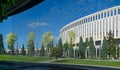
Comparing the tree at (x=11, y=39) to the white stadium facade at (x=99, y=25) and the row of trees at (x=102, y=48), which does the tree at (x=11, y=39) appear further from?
the white stadium facade at (x=99, y=25)

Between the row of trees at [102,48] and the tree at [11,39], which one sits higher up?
the tree at [11,39]

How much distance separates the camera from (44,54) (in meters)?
96.6

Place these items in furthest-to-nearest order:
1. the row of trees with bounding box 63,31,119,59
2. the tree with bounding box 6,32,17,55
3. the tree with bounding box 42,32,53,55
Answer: the tree with bounding box 42,32,53,55, the tree with bounding box 6,32,17,55, the row of trees with bounding box 63,31,119,59

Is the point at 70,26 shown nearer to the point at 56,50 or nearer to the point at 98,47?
the point at 98,47

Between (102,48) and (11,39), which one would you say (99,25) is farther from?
(11,39)

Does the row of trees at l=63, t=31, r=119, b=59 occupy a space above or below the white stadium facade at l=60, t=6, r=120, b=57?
below

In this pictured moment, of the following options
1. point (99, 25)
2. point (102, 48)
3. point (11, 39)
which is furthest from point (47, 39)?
point (102, 48)

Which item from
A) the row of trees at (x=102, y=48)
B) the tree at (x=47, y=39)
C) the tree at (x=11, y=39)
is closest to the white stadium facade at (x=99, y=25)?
the row of trees at (x=102, y=48)

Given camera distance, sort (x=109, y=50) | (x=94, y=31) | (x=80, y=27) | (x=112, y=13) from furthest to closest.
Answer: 1. (x=80, y=27)
2. (x=94, y=31)
3. (x=112, y=13)
4. (x=109, y=50)

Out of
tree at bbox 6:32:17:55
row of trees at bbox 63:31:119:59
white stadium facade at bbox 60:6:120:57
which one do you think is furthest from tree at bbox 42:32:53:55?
white stadium facade at bbox 60:6:120:57

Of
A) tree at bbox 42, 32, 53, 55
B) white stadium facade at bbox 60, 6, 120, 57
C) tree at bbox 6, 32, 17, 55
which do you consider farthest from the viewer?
white stadium facade at bbox 60, 6, 120, 57

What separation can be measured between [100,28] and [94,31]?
3649 millimetres

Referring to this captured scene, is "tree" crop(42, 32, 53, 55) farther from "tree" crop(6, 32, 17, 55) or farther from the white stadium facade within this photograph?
the white stadium facade

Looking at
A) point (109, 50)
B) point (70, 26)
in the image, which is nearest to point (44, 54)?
point (70, 26)
